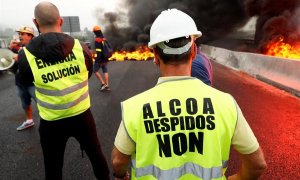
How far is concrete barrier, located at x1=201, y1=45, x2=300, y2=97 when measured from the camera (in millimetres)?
8383

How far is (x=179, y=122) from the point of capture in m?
1.50

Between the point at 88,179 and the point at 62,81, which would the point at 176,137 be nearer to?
the point at 62,81

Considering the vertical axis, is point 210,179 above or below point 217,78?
above

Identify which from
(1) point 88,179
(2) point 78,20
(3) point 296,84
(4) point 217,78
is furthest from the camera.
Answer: (2) point 78,20

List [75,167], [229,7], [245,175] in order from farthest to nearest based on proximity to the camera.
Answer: [229,7] → [75,167] → [245,175]

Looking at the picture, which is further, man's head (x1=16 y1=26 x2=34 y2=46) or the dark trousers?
man's head (x1=16 y1=26 x2=34 y2=46)

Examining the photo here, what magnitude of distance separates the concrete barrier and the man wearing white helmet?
727 cm

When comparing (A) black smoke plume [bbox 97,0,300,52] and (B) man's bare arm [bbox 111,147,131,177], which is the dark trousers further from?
(A) black smoke plume [bbox 97,0,300,52]

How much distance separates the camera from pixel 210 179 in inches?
60.8

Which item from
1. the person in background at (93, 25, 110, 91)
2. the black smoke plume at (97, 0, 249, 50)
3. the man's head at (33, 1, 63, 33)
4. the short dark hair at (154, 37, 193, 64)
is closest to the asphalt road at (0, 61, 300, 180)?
the person in background at (93, 25, 110, 91)

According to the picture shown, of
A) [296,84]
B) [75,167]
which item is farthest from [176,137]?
[296,84]

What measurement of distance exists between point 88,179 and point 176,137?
2607 mm

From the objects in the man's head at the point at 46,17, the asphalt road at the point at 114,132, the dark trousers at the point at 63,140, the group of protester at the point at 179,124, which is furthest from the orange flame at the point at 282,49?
the group of protester at the point at 179,124

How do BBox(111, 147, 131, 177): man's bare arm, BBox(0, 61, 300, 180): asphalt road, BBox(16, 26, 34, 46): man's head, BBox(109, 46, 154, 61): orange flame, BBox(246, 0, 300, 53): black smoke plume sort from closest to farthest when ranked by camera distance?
1. BBox(111, 147, 131, 177): man's bare arm
2. BBox(0, 61, 300, 180): asphalt road
3. BBox(16, 26, 34, 46): man's head
4. BBox(246, 0, 300, 53): black smoke plume
5. BBox(109, 46, 154, 61): orange flame
